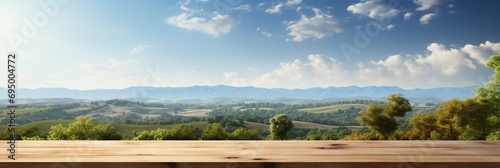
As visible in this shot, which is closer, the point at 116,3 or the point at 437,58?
the point at 116,3

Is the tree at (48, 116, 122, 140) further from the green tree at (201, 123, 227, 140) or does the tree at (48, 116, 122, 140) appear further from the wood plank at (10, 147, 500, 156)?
the wood plank at (10, 147, 500, 156)

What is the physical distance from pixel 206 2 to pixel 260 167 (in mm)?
20779

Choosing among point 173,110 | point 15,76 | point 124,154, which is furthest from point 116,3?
point 124,154

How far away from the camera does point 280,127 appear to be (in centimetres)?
841

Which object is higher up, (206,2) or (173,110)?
(206,2)

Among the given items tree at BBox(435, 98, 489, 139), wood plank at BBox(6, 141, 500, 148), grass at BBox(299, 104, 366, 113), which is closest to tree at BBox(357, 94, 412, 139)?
tree at BBox(435, 98, 489, 139)

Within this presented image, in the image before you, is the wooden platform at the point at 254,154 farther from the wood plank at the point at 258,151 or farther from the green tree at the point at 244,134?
the green tree at the point at 244,134

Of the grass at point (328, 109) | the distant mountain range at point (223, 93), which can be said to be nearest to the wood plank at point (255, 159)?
the grass at point (328, 109)

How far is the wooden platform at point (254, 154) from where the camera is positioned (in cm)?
97

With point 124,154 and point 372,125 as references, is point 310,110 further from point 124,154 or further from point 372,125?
point 124,154

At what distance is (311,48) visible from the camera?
80.2ft

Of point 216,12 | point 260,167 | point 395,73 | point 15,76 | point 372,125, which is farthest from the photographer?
point 216,12

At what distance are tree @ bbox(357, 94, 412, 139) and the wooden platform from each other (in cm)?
694

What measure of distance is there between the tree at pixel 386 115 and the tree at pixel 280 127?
1.53m
